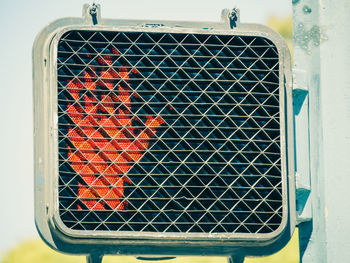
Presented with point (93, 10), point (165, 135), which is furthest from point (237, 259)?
point (93, 10)

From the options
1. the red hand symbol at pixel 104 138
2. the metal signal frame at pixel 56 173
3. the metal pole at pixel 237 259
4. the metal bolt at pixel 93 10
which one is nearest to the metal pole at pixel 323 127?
the metal signal frame at pixel 56 173

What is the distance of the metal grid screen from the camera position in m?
2.01

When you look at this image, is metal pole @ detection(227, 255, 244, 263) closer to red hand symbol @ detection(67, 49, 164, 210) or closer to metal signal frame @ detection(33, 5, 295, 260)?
metal signal frame @ detection(33, 5, 295, 260)

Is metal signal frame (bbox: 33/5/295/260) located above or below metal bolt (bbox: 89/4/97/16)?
below

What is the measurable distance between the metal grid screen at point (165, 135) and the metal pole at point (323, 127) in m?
0.14

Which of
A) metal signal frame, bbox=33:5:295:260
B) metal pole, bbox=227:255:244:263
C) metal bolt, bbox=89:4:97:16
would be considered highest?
metal bolt, bbox=89:4:97:16

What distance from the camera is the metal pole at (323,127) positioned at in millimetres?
2086

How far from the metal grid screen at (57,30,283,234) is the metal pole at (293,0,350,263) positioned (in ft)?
0.45

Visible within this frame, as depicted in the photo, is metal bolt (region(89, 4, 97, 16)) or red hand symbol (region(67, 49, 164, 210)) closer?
red hand symbol (region(67, 49, 164, 210))

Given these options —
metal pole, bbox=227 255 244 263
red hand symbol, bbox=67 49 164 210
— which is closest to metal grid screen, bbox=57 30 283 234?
red hand symbol, bbox=67 49 164 210

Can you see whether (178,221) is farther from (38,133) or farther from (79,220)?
(38,133)

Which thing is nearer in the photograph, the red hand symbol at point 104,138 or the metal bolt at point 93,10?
the red hand symbol at point 104,138

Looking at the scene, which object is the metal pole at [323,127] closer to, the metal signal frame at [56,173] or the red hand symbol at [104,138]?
the metal signal frame at [56,173]

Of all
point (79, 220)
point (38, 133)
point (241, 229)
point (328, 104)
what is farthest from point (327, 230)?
point (38, 133)
